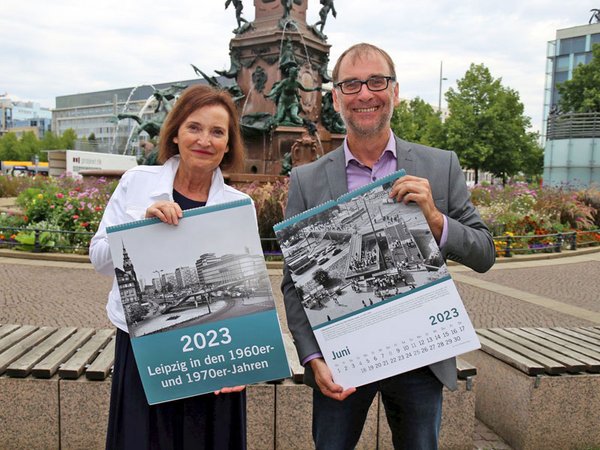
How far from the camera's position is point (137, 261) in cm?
237

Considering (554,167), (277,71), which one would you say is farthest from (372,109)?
(554,167)

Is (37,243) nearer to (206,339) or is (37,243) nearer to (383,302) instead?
(206,339)

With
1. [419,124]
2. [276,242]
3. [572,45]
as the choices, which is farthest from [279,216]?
[572,45]

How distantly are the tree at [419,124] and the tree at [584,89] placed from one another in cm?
1111

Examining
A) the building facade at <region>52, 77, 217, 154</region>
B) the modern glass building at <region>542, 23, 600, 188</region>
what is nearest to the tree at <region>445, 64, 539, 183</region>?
the modern glass building at <region>542, 23, 600, 188</region>

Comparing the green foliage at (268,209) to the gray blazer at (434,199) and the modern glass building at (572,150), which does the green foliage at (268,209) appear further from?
the modern glass building at (572,150)

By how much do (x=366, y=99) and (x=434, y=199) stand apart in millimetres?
507

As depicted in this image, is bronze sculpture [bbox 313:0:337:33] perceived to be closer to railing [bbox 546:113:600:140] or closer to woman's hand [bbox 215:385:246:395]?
woman's hand [bbox 215:385:246:395]

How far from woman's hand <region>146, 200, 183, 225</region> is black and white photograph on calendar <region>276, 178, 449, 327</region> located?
0.44m

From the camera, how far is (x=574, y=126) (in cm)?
3850

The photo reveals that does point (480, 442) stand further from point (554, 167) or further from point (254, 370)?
point (554, 167)

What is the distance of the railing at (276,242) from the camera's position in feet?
41.3

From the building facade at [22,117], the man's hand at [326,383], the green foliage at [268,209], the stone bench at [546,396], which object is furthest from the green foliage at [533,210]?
the building facade at [22,117]

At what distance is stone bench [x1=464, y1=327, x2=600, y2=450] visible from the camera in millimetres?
4004
